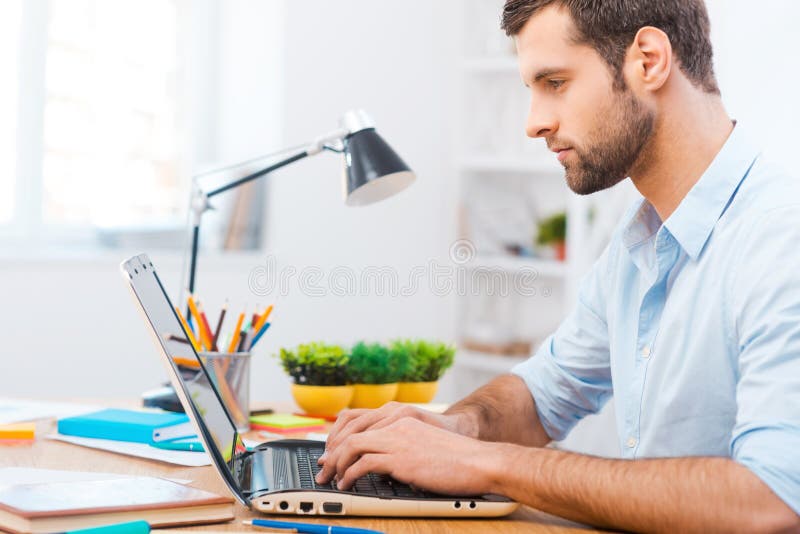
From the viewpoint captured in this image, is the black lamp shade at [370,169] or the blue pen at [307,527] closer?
the blue pen at [307,527]

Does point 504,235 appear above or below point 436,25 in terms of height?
below

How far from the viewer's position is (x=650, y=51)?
4.14 ft

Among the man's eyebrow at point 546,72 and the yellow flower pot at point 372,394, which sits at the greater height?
the man's eyebrow at point 546,72

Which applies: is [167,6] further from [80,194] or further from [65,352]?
[65,352]

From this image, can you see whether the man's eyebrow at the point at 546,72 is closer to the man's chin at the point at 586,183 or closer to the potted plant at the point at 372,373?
the man's chin at the point at 586,183

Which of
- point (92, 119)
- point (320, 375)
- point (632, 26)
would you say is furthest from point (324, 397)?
point (92, 119)

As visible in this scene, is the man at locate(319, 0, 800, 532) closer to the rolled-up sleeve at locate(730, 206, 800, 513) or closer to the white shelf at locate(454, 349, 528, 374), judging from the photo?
the rolled-up sleeve at locate(730, 206, 800, 513)

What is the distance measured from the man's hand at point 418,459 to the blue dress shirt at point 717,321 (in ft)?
0.84

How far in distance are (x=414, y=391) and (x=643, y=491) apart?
2.62 ft

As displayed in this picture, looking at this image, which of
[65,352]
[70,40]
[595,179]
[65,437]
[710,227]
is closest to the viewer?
[710,227]

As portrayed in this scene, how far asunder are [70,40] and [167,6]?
0.40m

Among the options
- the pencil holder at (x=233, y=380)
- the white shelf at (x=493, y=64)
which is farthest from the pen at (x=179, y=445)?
the white shelf at (x=493, y=64)

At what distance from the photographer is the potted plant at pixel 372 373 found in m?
1.69

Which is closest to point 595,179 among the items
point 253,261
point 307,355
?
point 307,355
